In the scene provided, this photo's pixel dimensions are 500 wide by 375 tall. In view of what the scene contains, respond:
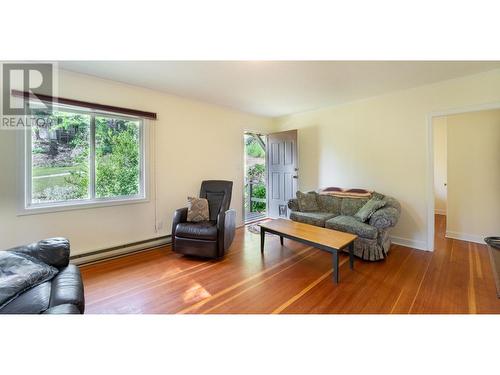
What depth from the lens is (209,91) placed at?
3.17 metres

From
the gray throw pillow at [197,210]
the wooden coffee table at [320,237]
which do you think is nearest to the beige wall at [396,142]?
the wooden coffee table at [320,237]

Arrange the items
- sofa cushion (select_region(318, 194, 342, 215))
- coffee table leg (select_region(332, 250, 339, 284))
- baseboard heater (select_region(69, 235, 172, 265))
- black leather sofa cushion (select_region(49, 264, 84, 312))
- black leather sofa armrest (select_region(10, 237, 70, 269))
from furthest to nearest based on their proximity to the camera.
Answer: sofa cushion (select_region(318, 194, 342, 215)) → baseboard heater (select_region(69, 235, 172, 265)) → coffee table leg (select_region(332, 250, 339, 284)) → black leather sofa armrest (select_region(10, 237, 70, 269)) → black leather sofa cushion (select_region(49, 264, 84, 312))

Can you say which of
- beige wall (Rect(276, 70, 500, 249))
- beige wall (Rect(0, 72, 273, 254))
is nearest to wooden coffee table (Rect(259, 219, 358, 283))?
beige wall (Rect(276, 70, 500, 249))

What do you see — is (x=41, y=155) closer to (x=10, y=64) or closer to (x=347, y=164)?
(x=10, y=64)

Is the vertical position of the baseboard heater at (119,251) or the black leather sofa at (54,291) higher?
the black leather sofa at (54,291)

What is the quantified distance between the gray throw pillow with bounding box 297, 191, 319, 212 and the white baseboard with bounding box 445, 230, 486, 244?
2227mm

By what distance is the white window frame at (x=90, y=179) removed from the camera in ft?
7.44

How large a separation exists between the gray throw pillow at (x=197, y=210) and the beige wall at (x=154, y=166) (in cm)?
61

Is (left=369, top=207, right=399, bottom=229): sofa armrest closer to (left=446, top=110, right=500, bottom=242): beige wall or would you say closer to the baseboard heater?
(left=446, top=110, right=500, bottom=242): beige wall

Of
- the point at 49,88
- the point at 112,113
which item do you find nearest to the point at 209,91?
the point at 112,113

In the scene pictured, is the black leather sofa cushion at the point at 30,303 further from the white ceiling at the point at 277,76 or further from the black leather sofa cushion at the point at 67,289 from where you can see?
the white ceiling at the point at 277,76

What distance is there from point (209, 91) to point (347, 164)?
2.68 metres

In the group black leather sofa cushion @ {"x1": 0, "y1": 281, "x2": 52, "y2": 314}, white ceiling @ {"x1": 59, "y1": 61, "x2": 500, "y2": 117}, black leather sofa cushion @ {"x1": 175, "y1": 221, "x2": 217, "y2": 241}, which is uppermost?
white ceiling @ {"x1": 59, "y1": 61, "x2": 500, "y2": 117}

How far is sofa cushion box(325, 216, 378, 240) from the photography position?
2618mm
